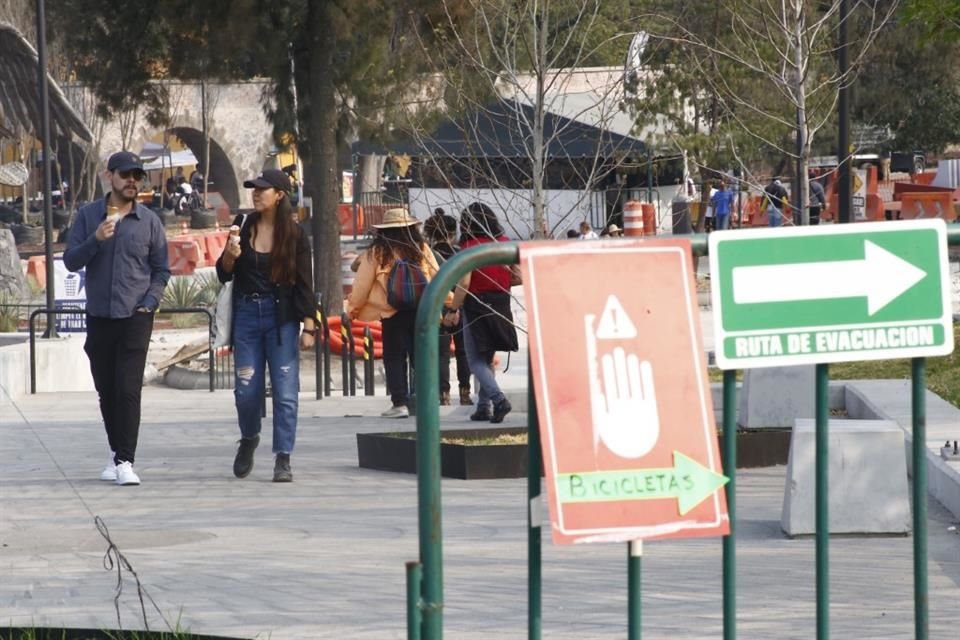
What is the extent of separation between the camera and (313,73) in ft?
78.9

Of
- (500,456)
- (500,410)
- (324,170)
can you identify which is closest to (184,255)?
(324,170)

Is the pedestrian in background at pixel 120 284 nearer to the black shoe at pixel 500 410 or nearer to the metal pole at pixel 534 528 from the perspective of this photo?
the black shoe at pixel 500 410

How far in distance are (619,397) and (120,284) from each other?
20.0ft

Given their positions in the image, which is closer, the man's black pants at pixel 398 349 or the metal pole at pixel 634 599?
the metal pole at pixel 634 599

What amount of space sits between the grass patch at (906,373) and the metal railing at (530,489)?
25.3 feet

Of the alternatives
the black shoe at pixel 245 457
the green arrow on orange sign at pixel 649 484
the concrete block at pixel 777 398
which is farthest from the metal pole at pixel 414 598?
the concrete block at pixel 777 398

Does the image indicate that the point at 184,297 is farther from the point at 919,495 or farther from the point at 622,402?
the point at 622,402

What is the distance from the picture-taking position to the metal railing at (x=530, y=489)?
Answer: 12.4 ft

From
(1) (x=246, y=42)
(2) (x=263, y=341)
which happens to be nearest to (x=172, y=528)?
(2) (x=263, y=341)

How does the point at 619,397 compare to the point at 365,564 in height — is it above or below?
above

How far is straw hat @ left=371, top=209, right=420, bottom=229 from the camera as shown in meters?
12.4

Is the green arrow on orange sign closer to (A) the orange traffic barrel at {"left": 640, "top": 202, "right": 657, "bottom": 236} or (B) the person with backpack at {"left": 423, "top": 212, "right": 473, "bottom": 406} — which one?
(B) the person with backpack at {"left": 423, "top": 212, "right": 473, "bottom": 406}

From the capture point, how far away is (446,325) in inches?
505

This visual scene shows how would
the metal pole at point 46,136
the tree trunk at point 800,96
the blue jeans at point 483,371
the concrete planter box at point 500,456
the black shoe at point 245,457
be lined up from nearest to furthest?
the concrete planter box at point 500,456, the black shoe at point 245,457, the blue jeans at point 483,371, the tree trunk at point 800,96, the metal pole at point 46,136
